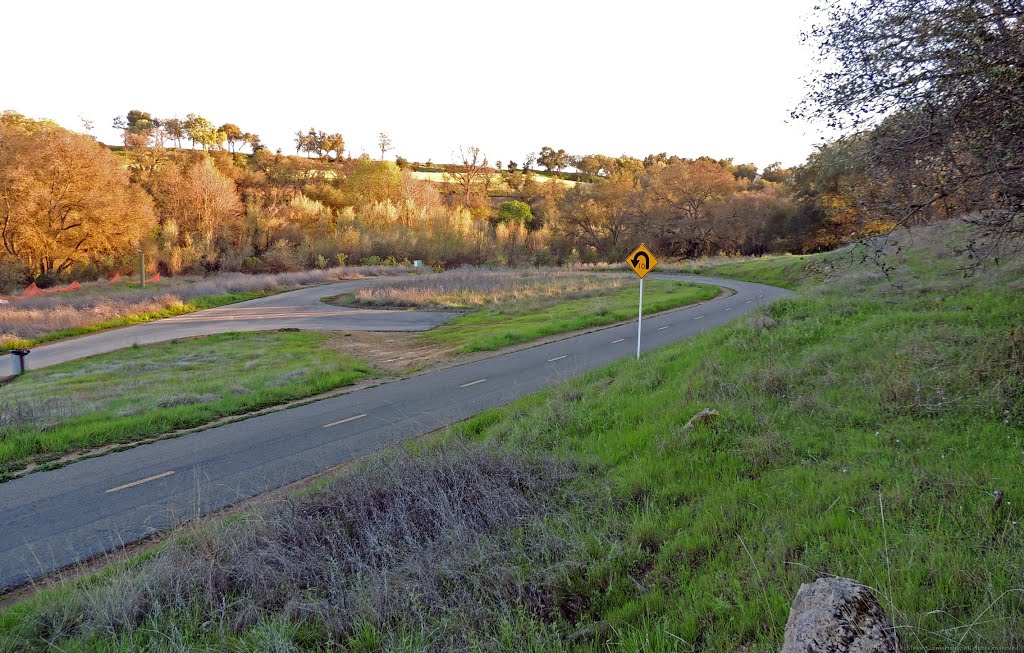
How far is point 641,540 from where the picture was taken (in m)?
4.47

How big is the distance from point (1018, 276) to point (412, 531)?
13.0m

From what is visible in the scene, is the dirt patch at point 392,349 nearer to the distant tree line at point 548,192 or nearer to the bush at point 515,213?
the distant tree line at point 548,192

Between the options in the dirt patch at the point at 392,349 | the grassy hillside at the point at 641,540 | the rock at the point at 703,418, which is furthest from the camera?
the dirt patch at the point at 392,349

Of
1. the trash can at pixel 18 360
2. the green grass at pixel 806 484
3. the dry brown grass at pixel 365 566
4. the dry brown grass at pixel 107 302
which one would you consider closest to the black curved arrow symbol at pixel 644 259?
the green grass at pixel 806 484

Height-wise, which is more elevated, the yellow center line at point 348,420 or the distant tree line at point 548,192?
the distant tree line at point 548,192

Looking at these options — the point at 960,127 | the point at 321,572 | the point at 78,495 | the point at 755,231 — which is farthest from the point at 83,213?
the point at 755,231

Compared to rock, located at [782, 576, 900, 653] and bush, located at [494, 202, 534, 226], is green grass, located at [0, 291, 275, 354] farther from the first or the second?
bush, located at [494, 202, 534, 226]

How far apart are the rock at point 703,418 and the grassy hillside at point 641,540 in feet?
0.34

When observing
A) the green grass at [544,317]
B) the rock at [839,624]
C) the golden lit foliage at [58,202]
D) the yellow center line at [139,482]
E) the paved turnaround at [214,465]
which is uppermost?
the golden lit foliage at [58,202]

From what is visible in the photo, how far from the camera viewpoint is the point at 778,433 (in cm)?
587

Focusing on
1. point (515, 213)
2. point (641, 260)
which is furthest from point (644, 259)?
point (515, 213)

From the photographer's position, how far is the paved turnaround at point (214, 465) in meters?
6.23

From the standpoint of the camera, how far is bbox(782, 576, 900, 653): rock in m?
2.41

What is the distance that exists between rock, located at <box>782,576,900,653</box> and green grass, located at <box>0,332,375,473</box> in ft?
34.7
